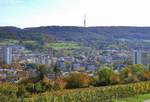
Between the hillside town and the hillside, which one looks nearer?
the hillside town

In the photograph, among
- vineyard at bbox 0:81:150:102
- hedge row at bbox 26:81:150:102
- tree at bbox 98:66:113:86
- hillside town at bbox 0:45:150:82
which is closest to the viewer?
vineyard at bbox 0:81:150:102

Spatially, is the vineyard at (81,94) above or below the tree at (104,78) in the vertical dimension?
above

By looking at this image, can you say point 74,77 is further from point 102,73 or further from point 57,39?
point 57,39

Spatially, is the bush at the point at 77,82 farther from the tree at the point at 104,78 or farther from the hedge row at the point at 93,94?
the hedge row at the point at 93,94

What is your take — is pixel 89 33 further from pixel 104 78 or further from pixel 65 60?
pixel 104 78

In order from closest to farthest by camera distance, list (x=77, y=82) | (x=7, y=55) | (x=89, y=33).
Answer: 1. (x=77, y=82)
2. (x=7, y=55)
3. (x=89, y=33)

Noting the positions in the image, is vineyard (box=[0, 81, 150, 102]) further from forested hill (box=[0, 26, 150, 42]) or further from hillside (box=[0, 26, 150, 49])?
forested hill (box=[0, 26, 150, 42])

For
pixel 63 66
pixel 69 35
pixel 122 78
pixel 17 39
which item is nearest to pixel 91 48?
pixel 69 35

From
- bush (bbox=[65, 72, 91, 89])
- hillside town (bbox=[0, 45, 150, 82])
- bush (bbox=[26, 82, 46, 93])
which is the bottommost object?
hillside town (bbox=[0, 45, 150, 82])

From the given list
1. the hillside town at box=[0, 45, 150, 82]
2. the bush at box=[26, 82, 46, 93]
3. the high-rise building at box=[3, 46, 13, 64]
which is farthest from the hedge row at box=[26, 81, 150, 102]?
the high-rise building at box=[3, 46, 13, 64]

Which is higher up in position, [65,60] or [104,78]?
[104,78]

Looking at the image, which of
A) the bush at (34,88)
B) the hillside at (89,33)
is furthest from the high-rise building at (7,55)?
the bush at (34,88)

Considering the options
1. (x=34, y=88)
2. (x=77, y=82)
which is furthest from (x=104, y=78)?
(x=34, y=88)

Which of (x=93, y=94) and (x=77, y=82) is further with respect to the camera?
(x=77, y=82)
